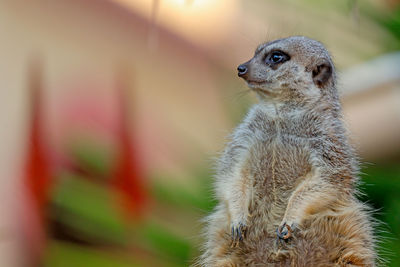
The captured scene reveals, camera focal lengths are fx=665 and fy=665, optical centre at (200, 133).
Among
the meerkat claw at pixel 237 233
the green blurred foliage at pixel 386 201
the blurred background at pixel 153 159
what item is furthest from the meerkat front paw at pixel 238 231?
the green blurred foliage at pixel 386 201

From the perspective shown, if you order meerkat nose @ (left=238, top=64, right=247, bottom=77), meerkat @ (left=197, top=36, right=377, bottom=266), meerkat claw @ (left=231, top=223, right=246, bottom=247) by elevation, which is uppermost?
meerkat nose @ (left=238, top=64, right=247, bottom=77)

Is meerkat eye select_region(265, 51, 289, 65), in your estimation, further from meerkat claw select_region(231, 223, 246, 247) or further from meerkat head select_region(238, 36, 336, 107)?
meerkat claw select_region(231, 223, 246, 247)

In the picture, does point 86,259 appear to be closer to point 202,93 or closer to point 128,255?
point 128,255

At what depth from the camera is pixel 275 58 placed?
41.3 inches

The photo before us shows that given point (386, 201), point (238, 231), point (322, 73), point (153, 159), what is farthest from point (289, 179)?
point (153, 159)

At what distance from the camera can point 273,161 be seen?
0.93 metres

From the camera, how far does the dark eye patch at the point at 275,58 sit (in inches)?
40.6

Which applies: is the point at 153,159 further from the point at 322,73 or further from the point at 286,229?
the point at 286,229

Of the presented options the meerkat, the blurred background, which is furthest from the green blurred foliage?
the meerkat

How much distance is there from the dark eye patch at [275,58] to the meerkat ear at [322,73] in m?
0.05

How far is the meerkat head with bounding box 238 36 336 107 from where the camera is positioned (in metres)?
1.00

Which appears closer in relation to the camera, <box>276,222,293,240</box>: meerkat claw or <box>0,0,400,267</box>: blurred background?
<box>276,222,293,240</box>: meerkat claw

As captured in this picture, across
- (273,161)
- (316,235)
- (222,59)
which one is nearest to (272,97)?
(273,161)

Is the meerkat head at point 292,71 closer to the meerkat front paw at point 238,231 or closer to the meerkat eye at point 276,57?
the meerkat eye at point 276,57
